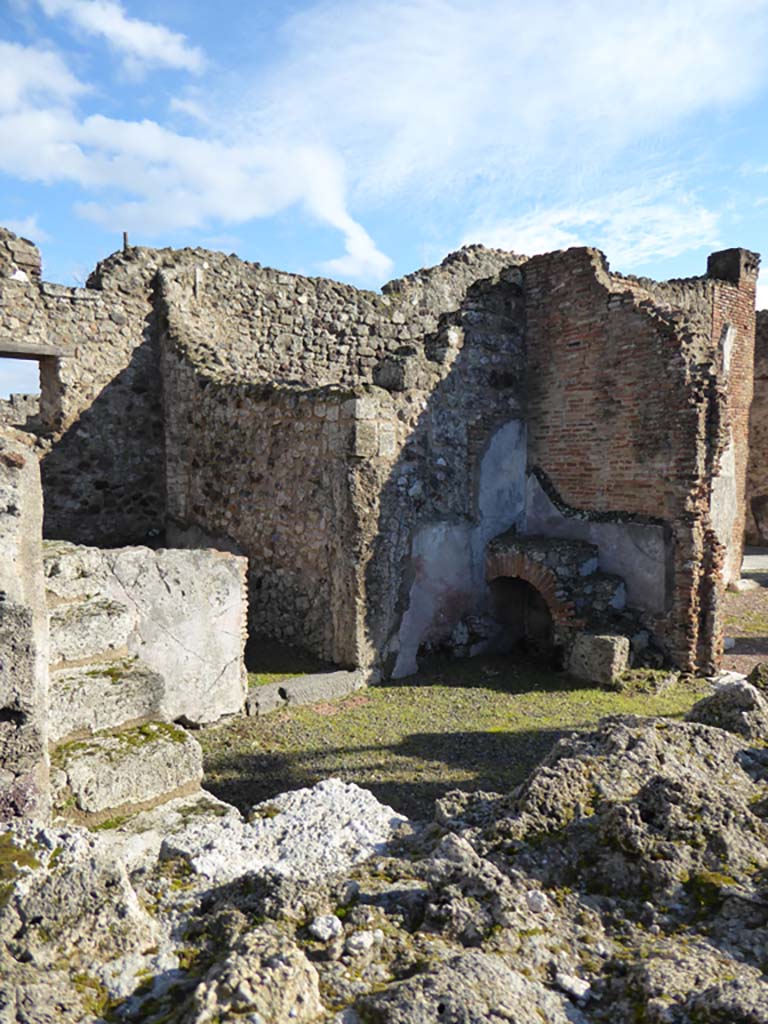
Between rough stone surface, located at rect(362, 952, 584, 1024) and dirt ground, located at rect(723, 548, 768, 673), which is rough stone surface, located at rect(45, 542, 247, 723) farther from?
dirt ground, located at rect(723, 548, 768, 673)

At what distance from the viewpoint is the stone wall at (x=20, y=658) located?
2434mm

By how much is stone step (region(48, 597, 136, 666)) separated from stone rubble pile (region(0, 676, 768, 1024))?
1.47 m

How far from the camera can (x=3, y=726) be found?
2.47 m

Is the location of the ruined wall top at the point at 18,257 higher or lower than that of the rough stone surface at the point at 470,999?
higher

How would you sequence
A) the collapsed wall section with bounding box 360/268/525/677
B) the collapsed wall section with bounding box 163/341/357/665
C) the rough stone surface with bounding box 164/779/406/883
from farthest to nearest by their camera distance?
the collapsed wall section with bounding box 360/268/525/677
the collapsed wall section with bounding box 163/341/357/665
the rough stone surface with bounding box 164/779/406/883

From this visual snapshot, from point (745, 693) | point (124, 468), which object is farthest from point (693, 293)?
point (745, 693)

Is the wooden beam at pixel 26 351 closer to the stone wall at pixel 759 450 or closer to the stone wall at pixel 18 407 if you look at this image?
the stone wall at pixel 18 407

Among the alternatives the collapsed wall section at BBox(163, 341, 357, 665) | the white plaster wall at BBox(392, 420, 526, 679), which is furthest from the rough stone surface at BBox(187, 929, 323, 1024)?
the white plaster wall at BBox(392, 420, 526, 679)

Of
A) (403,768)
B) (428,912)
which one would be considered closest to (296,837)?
(428,912)

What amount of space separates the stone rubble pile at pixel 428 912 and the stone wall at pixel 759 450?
722 inches

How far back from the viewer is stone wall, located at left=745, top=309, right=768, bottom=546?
717 inches

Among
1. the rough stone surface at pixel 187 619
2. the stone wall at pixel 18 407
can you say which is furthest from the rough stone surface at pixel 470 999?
the stone wall at pixel 18 407

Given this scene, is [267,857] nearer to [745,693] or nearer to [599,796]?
[599,796]

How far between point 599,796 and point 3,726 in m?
2.07
